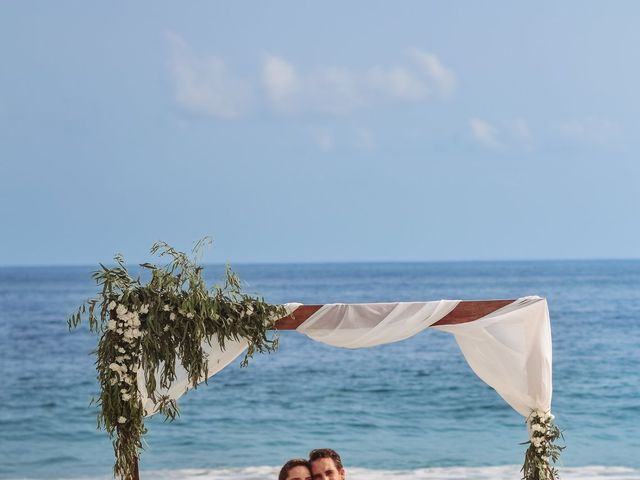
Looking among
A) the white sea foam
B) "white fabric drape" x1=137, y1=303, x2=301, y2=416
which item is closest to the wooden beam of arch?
"white fabric drape" x1=137, y1=303, x2=301, y2=416

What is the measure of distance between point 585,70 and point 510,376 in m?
34.0

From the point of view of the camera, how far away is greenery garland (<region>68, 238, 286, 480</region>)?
6785 mm

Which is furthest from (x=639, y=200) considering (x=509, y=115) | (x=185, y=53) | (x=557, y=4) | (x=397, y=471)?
(x=397, y=471)

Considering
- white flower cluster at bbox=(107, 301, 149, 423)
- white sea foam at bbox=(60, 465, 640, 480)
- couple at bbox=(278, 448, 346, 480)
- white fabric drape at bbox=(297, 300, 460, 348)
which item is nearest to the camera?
couple at bbox=(278, 448, 346, 480)

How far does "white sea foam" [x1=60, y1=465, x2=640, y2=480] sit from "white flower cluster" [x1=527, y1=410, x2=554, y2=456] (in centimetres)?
635

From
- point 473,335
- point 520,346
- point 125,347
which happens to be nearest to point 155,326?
point 125,347

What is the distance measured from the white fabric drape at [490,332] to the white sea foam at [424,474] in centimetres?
642

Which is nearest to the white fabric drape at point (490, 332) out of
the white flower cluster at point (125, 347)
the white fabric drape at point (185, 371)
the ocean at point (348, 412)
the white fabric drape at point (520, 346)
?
the white fabric drape at point (520, 346)

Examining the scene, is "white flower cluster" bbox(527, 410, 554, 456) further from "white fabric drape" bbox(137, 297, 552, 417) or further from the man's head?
the man's head

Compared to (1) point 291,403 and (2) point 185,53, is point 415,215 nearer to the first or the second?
(2) point 185,53

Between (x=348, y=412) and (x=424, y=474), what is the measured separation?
5968 millimetres

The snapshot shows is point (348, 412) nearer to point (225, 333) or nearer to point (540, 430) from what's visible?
point (540, 430)

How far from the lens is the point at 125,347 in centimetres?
681

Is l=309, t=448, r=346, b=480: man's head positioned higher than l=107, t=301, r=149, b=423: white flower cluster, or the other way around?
l=107, t=301, r=149, b=423: white flower cluster
